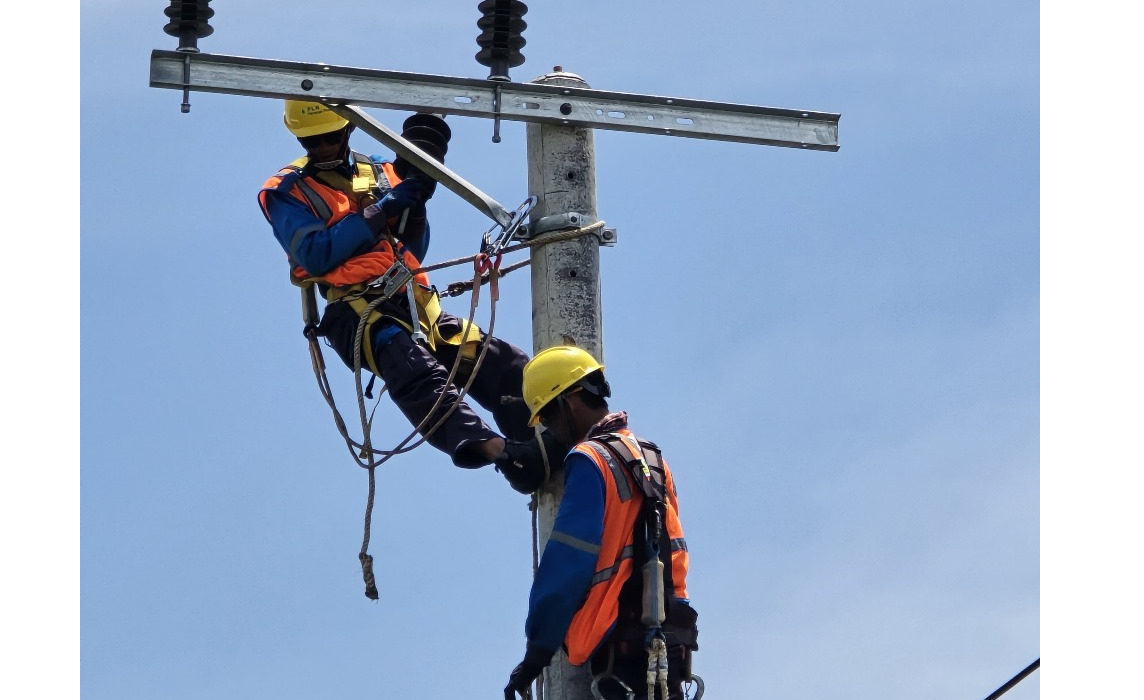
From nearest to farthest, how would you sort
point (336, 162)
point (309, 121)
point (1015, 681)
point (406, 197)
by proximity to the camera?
point (1015, 681), point (406, 197), point (309, 121), point (336, 162)

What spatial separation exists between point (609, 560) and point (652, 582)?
0.18 m

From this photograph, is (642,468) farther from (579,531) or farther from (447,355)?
(447,355)

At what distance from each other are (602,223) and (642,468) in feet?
3.66

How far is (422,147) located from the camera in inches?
380

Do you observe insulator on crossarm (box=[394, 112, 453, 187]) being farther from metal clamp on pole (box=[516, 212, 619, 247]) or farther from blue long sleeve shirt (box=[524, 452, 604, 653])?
blue long sleeve shirt (box=[524, 452, 604, 653])

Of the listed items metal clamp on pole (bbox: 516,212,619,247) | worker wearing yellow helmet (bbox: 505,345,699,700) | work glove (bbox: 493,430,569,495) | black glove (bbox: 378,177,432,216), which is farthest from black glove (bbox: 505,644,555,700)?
A: black glove (bbox: 378,177,432,216)

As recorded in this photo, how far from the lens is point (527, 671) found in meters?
8.55

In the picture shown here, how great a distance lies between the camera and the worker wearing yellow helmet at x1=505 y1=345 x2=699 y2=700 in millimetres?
8477

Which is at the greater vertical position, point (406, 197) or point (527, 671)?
point (406, 197)

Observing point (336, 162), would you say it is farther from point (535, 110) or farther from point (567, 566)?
point (567, 566)

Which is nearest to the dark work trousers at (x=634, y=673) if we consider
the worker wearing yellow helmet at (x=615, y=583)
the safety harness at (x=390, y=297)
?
the worker wearing yellow helmet at (x=615, y=583)

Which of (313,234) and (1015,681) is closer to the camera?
(1015,681)

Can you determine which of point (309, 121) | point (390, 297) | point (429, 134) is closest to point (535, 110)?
point (429, 134)

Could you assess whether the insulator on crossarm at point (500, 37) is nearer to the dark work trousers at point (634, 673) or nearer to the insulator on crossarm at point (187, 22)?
the insulator on crossarm at point (187, 22)
